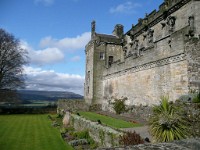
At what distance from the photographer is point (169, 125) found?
890cm

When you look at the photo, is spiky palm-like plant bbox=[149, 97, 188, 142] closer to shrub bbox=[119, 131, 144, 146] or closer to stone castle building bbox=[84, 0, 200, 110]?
shrub bbox=[119, 131, 144, 146]

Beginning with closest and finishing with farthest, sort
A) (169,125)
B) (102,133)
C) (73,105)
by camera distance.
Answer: (169,125) < (102,133) < (73,105)

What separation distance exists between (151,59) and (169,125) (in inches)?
435

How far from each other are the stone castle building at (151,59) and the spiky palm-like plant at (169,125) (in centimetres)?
538

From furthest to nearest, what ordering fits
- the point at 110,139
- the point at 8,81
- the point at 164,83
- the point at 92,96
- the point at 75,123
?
the point at 8,81 < the point at 92,96 < the point at 75,123 < the point at 164,83 < the point at 110,139

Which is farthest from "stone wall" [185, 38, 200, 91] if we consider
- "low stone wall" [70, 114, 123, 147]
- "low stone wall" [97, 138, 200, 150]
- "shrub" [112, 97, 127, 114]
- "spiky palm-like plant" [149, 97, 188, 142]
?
"low stone wall" [97, 138, 200, 150]

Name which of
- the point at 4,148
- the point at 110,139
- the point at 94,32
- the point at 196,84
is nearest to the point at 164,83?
the point at 196,84

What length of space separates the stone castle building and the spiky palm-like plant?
5.38m

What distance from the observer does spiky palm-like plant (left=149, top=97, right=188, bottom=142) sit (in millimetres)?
8784

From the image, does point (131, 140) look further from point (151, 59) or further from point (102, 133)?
point (151, 59)

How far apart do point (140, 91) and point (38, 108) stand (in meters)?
28.0

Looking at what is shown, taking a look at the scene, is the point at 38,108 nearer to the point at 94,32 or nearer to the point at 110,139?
the point at 94,32

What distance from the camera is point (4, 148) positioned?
12930mm

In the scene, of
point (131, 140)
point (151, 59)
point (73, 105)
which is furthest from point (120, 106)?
point (131, 140)
